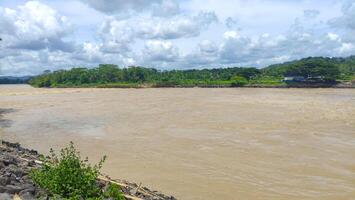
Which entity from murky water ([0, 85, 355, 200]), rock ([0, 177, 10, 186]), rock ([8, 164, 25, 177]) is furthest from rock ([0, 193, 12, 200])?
murky water ([0, 85, 355, 200])

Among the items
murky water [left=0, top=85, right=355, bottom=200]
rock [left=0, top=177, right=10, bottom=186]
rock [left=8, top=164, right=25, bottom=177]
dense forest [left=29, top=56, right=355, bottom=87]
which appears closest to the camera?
rock [left=0, top=177, right=10, bottom=186]

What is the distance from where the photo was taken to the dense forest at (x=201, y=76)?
307 feet

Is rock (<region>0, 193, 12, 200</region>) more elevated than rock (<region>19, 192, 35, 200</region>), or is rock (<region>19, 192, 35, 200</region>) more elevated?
rock (<region>0, 193, 12, 200</region>)

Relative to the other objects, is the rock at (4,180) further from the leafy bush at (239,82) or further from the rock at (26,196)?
Answer: the leafy bush at (239,82)

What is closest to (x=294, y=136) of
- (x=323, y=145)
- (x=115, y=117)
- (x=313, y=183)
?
(x=323, y=145)

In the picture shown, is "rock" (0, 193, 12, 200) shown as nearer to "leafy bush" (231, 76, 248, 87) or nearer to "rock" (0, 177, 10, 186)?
"rock" (0, 177, 10, 186)

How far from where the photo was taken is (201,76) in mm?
123625

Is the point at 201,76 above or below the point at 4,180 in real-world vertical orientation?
above

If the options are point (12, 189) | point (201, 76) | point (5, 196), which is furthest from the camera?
point (201, 76)

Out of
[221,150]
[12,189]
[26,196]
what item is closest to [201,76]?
[221,150]

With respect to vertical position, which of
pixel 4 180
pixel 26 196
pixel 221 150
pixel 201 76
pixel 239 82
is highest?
pixel 201 76

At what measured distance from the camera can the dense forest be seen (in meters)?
93.4

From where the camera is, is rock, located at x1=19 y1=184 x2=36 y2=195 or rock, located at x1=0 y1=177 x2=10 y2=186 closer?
rock, located at x1=19 y1=184 x2=36 y2=195

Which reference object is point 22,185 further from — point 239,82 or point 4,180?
point 239,82
